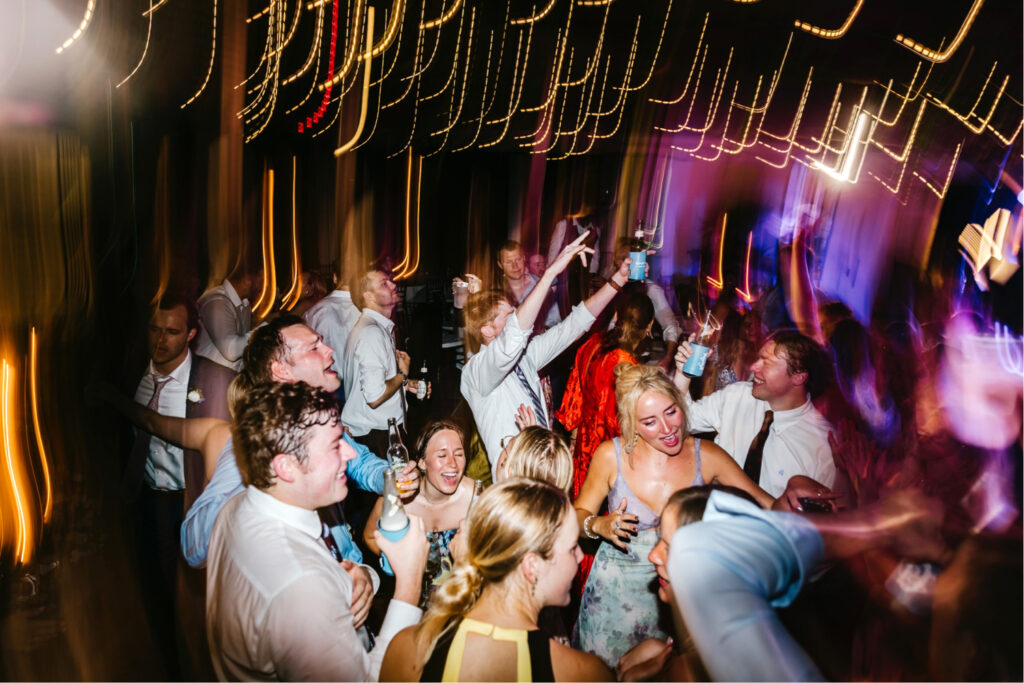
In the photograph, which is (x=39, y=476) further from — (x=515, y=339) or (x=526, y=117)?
(x=526, y=117)

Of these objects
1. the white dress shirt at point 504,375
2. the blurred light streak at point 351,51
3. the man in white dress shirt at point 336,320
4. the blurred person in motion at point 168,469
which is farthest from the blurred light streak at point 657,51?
the blurred person in motion at point 168,469

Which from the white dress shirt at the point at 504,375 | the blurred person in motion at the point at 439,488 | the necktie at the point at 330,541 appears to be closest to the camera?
the necktie at the point at 330,541

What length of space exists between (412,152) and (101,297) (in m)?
5.17

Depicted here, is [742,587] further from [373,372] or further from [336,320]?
[336,320]

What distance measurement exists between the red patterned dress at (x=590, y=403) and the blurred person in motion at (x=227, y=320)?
1.75 metres

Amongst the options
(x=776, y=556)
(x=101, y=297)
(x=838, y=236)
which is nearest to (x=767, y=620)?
(x=776, y=556)

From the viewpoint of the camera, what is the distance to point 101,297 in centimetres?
373

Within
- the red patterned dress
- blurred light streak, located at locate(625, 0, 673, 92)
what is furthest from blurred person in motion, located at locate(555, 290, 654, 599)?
blurred light streak, located at locate(625, 0, 673, 92)

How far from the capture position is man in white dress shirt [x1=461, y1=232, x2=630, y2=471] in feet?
8.16

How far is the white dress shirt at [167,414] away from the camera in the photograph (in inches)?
95.5

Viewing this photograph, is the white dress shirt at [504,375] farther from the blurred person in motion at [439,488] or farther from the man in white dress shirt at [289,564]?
the man in white dress shirt at [289,564]

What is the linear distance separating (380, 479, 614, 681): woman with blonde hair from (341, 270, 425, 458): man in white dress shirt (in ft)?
5.54

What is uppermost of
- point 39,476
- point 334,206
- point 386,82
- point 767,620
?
point 386,82

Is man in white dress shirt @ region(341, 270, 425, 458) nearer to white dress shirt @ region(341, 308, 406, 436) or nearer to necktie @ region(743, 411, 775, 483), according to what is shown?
white dress shirt @ region(341, 308, 406, 436)
